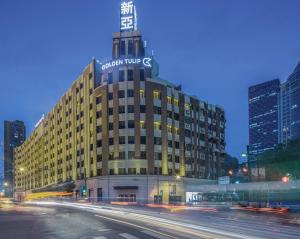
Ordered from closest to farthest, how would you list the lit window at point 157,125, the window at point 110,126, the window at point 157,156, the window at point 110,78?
1. the window at point 157,156
2. the window at point 110,126
3. the lit window at point 157,125
4. the window at point 110,78

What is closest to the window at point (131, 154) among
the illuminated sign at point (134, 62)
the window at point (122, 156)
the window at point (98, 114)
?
the window at point (122, 156)

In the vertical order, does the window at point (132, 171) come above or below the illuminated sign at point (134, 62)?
below

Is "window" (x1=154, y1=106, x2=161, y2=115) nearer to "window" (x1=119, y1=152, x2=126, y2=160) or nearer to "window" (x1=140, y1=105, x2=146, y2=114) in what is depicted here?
"window" (x1=140, y1=105, x2=146, y2=114)

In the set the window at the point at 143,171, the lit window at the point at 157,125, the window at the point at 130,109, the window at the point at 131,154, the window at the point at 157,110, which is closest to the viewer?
the window at the point at 143,171

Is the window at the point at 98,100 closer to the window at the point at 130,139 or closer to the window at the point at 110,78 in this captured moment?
the window at the point at 110,78

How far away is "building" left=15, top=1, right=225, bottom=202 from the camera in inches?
3903

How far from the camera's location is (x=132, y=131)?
100 meters

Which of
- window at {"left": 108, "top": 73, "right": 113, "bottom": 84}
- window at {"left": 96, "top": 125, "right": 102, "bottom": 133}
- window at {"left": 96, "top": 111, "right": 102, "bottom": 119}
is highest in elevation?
window at {"left": 108, "top": 73, "right": 113, "bottom": 84}

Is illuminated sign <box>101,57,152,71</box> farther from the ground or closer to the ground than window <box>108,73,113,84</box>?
farther from the ground

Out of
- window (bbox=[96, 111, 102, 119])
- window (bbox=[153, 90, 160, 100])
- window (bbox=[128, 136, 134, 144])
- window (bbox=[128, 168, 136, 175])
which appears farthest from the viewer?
window (bbox=[96, 111, 102, 119])

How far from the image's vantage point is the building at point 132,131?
9912 centimetres

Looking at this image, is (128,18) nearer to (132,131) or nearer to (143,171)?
(132,131)

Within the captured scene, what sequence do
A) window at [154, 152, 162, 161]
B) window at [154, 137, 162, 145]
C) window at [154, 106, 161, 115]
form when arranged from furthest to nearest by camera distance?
1. window at [154, 106, 161, 115]
2. window at [154, 137, 162, 145]
3. window at [154, 152, 162, 161]

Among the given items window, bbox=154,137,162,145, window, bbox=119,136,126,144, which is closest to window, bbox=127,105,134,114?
window, bbox=119,136,126,144
